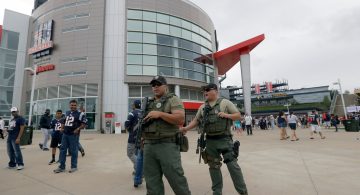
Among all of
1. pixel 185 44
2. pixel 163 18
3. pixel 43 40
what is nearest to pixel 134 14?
pixel 163 18

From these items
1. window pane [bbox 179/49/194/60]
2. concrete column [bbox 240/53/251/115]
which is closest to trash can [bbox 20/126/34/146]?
window pane [bbox 179/49/194/60]

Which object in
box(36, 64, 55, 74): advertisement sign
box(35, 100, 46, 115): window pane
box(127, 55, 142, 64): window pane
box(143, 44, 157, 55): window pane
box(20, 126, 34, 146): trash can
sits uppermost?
box(143, 44, 157, 55): window pane

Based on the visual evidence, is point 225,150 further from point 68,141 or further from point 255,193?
point 68,141

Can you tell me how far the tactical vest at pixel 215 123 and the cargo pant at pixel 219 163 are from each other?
13 centimetres

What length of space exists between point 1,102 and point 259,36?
34.5m

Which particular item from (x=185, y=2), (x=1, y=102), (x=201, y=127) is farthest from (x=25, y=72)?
(x=201, y=127)

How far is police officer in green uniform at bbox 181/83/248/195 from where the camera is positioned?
3.08 meters

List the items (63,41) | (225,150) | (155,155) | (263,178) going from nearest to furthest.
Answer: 1. (155,155)
2. (225,150)
3. (263,178)
4. (63,41)

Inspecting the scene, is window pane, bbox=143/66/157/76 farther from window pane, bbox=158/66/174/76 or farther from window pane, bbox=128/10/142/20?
window pane, bbox=128/10/142/20

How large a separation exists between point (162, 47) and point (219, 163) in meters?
22.9

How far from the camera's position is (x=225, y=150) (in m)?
3.15

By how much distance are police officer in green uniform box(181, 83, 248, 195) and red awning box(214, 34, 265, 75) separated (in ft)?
83.8

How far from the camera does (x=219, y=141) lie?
10.5 ft

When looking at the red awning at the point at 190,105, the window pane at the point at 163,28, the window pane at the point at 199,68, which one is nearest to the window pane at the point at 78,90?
the window pane at the point at 163,28
